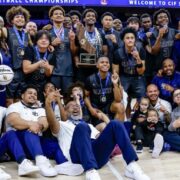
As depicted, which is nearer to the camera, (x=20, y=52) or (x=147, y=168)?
(x=147, y=168)

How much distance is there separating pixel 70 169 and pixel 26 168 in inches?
16.0

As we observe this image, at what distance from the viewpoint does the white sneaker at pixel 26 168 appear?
3713mm

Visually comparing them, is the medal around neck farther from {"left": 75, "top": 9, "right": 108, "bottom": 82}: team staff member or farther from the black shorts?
{"left": 75, "top": 9, "right": 108, "bottom": 82}: team staff member

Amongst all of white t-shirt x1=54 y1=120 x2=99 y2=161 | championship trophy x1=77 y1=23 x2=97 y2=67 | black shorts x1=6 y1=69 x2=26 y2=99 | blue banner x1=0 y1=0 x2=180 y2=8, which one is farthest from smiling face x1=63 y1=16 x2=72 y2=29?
blue banner x1=0 y1=0 x2=180 y2=8

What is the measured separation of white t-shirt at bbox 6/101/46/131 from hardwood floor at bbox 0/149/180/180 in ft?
1.57

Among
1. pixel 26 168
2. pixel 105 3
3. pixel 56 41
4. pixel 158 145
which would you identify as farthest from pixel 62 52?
pixel 105 3

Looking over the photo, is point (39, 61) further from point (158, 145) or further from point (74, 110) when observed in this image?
point (158, 145)

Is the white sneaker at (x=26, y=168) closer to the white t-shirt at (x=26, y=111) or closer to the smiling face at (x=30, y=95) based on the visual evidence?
the white t-shirt at (x=26, y=111)

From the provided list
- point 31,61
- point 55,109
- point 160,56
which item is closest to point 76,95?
point 55,109

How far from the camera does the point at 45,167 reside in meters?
3.84

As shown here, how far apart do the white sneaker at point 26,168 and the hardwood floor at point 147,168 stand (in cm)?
5

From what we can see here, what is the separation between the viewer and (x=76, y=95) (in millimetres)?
4457

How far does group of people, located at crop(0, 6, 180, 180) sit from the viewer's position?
3854mm

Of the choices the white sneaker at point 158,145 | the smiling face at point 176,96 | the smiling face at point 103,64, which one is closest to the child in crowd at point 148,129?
the white sneaker at point 158,145
